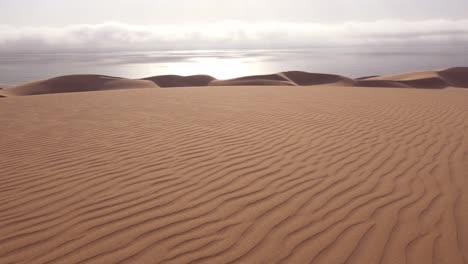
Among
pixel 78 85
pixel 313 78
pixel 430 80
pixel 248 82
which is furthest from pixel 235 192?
pixel 313 78

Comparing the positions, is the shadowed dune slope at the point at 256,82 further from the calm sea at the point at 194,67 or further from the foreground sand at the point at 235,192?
the calm sea at the point at 194,67

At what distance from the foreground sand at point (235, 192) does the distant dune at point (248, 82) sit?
57.1 feet

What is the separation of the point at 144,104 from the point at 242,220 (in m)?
7.62

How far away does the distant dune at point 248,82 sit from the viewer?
2362 cm

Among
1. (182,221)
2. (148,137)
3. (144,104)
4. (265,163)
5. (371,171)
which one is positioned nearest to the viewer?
(182,221)

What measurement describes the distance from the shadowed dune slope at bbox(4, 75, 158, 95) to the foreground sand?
16.7 m

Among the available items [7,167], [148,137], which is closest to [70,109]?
[148,137]

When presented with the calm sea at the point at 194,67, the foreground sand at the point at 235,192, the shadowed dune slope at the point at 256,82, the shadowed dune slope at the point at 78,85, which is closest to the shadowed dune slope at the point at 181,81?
the shadowed dune slope at the point at 256,82

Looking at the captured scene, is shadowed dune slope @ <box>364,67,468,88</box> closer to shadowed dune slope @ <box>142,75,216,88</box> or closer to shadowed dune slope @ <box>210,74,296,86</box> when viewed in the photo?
shadowed dune slope @ <box>210,74,296,86</box>

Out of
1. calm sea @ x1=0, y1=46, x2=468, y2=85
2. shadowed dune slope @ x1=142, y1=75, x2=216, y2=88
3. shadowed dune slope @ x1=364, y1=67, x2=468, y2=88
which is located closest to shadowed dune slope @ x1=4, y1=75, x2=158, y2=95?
shadowed dune slope @ x1=142, y1=75, x2=216, y2=88

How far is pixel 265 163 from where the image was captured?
185 inches

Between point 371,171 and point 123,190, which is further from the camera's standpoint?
point 371,171

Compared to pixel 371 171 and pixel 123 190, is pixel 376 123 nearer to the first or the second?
pixel 371 171

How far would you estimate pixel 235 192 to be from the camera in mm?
3803
